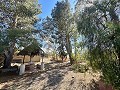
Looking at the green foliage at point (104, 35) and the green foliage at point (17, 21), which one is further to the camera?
the green foliage at point (17, 21)

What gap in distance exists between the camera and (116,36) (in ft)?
23.3

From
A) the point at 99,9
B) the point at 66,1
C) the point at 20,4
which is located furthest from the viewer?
the point at 66,1

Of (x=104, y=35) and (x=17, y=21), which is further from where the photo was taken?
(x=17, y=21)

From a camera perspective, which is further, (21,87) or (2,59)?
(2,59)

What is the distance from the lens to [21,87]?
1259 cm

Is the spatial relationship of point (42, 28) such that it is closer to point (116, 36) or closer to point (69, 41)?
point (69, 41)

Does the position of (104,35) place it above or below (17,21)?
below

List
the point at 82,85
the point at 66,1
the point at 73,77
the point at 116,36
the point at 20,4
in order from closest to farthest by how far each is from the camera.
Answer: the point at 116,36 < the point at 82,85 < the point at 73,77 < the point at 20,4 < the point at 66,1

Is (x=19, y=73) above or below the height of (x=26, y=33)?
below

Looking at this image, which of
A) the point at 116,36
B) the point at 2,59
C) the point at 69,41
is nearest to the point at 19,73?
the point at 2,59

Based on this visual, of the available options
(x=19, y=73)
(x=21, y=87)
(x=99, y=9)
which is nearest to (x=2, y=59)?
(x=19, y=73)

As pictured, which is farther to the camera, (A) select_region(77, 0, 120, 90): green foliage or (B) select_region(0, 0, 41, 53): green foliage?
(B) select_region(0, 0, 41, 53): green foliage

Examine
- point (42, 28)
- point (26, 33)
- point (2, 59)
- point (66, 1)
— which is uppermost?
point (66, 1)

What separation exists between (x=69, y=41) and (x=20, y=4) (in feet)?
37.2
